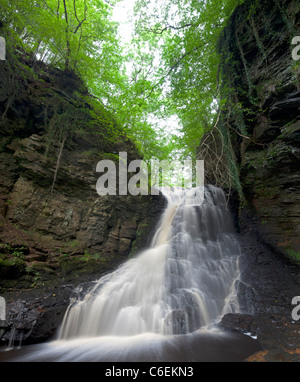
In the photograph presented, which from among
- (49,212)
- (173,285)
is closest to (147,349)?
(173,285)

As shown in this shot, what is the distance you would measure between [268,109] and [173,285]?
6502mm

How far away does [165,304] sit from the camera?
14.9 ft

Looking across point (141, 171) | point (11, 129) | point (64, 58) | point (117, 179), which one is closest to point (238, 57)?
point (141, 171)

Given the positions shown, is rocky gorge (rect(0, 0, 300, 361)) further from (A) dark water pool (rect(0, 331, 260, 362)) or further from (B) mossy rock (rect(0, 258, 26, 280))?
(A) dark water pool (rect(0, 331, 260, 362))

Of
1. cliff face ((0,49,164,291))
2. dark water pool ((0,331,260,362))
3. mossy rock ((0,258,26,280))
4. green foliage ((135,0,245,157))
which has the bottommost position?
dark water pool ((0,331,260,362))

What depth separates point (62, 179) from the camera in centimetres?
696

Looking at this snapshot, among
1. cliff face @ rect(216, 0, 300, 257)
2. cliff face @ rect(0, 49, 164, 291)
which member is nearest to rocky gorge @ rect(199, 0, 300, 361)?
cliff face @ rect(216, 0, 300, 257)

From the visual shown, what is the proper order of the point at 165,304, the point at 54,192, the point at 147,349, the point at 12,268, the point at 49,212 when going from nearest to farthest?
1. the point at 147,349
2. the point at 165,304
3. the point at 12,268
4. the point at 49,212
5. the point at 54,192

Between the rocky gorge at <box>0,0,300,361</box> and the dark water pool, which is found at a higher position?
the rocky gorge at <box>0,0,300,361</box>

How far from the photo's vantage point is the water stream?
3.25 metres

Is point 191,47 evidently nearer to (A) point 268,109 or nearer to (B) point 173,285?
(A) point 268,109

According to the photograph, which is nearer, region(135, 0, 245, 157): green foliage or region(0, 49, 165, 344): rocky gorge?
region(0, 49, 165, 344): rocky gorge
